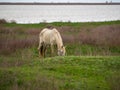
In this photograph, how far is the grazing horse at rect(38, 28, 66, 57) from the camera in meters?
16.1

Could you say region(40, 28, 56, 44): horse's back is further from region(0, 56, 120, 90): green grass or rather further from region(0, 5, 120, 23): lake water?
region(0, 5, 120, 23): lake water

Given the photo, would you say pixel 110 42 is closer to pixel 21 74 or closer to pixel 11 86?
pixel 21 74

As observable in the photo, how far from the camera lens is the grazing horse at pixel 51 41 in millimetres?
16070

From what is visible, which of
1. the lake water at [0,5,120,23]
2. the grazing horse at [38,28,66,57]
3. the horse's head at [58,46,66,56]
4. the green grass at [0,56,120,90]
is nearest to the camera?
the green grass at [0,56,120,90]

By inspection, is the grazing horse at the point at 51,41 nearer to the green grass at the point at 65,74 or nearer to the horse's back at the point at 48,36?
the horse's back at the point at 48,36

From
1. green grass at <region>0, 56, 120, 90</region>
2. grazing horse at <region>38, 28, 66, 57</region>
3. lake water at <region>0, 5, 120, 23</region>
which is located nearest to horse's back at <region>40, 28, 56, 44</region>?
grazing horse at <region>38, 28, 66, 57</region>

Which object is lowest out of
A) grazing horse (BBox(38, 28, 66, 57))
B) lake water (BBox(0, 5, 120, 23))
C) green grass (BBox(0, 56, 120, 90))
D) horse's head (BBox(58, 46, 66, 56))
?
green grass (BBox(0, 56, 120, 90))

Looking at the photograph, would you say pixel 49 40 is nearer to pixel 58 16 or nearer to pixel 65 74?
pixel 65 74

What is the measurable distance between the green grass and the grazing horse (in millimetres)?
2611

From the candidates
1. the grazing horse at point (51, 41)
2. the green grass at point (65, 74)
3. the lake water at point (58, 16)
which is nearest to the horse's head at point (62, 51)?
the grazing horse at point (51, 41)

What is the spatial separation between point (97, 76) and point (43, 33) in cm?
722

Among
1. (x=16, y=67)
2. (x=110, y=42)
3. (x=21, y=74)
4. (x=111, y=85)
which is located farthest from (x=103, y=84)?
(x=110, y=42)

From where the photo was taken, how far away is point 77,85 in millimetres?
10117

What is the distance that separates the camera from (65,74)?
1158cm
